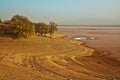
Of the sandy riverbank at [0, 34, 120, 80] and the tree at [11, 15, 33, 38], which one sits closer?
the sandy riverbank at [0, 34, 120, 80]

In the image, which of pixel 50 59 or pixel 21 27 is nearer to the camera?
pixel 50 59

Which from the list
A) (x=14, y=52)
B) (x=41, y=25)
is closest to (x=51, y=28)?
(x=41, y=25)

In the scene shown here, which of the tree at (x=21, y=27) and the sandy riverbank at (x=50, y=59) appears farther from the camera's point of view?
the tree at (x=21, y=27)

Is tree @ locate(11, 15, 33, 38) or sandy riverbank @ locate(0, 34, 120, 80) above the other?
tree @ locate(11, 15, 33, 38)

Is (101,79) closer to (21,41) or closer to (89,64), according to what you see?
(89,64)

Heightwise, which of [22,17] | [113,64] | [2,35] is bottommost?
[113,64]

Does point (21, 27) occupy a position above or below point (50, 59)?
above

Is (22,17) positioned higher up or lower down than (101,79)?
higher up

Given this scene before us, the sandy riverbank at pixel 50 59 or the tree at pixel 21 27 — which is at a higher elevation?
the tree at pixel 21 27
